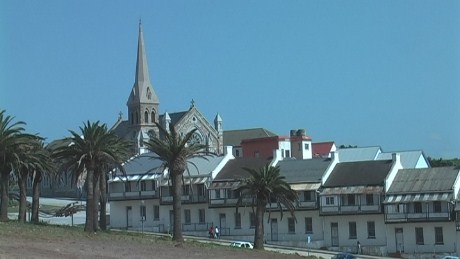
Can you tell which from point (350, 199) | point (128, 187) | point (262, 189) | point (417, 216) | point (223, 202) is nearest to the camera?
point (262, 189)

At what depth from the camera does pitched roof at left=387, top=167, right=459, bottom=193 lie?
8000 cm

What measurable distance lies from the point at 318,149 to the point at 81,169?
92.7 meters

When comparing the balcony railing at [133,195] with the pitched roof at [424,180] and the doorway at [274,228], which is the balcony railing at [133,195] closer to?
the doorway at [274,228]

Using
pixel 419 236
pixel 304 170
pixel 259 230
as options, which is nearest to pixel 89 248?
pixel 259 230

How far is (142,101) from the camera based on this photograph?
16750 cm

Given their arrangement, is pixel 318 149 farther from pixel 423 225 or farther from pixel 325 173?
pixel 423 225

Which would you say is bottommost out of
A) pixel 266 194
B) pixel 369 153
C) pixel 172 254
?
pixel 172 254

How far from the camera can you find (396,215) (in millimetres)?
80438

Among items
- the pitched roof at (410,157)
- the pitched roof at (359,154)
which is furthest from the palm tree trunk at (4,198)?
the pitched roof at (359,154)

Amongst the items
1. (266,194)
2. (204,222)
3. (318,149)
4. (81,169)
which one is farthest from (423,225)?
(318,149)

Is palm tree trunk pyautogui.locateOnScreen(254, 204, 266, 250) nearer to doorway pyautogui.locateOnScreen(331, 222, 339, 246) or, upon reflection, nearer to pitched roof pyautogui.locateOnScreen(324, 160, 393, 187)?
doorway pyautogui.locateOnScreen(331, 222, 339, 246)

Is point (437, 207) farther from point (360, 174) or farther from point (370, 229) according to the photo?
point (360, 174)

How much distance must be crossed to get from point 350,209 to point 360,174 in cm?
467

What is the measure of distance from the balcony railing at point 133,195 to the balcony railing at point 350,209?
72.6 feet
